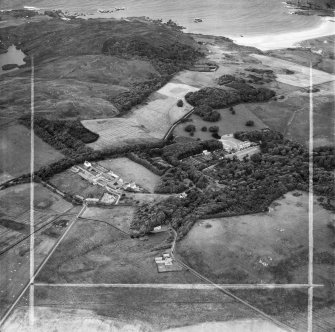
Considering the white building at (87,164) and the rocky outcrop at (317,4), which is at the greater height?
the white building at (87,164)

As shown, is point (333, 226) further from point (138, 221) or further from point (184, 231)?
point (138, 221)

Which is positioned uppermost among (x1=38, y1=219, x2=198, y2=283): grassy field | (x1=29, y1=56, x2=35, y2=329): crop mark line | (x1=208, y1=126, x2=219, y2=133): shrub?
(x1=29, y1=56, x2=35, y2=329): crop mark line

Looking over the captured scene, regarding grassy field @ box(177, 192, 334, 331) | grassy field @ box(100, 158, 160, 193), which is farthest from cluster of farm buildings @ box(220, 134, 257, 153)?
grassy field @ box(177, 192, 334, 331)

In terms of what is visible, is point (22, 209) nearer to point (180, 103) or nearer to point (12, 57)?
point (180, 103)

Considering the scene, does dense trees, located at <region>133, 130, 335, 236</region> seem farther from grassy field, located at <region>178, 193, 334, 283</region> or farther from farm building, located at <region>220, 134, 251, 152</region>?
farm building, located at <region>220, 134, 251, 152</region>

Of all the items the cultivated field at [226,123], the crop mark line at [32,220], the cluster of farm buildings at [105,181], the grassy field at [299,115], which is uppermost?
the crop mark line at [32,220]

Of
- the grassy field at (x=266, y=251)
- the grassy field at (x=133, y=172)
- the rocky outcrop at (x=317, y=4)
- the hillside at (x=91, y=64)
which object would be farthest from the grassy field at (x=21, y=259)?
the rocky outcrop at (x=317, y=4)

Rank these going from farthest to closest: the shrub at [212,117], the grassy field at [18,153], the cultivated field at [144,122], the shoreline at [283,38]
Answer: the shoreline at [283,38] < the shrub at [212,117] < the cultivated field at [144,122] < the grassy field at [18,153]

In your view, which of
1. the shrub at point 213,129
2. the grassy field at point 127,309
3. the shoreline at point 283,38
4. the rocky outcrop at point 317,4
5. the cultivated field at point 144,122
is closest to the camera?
the grassy field at point 127,309

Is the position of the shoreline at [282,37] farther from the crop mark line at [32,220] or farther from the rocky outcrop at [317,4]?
the crop mark line at [32,220]
